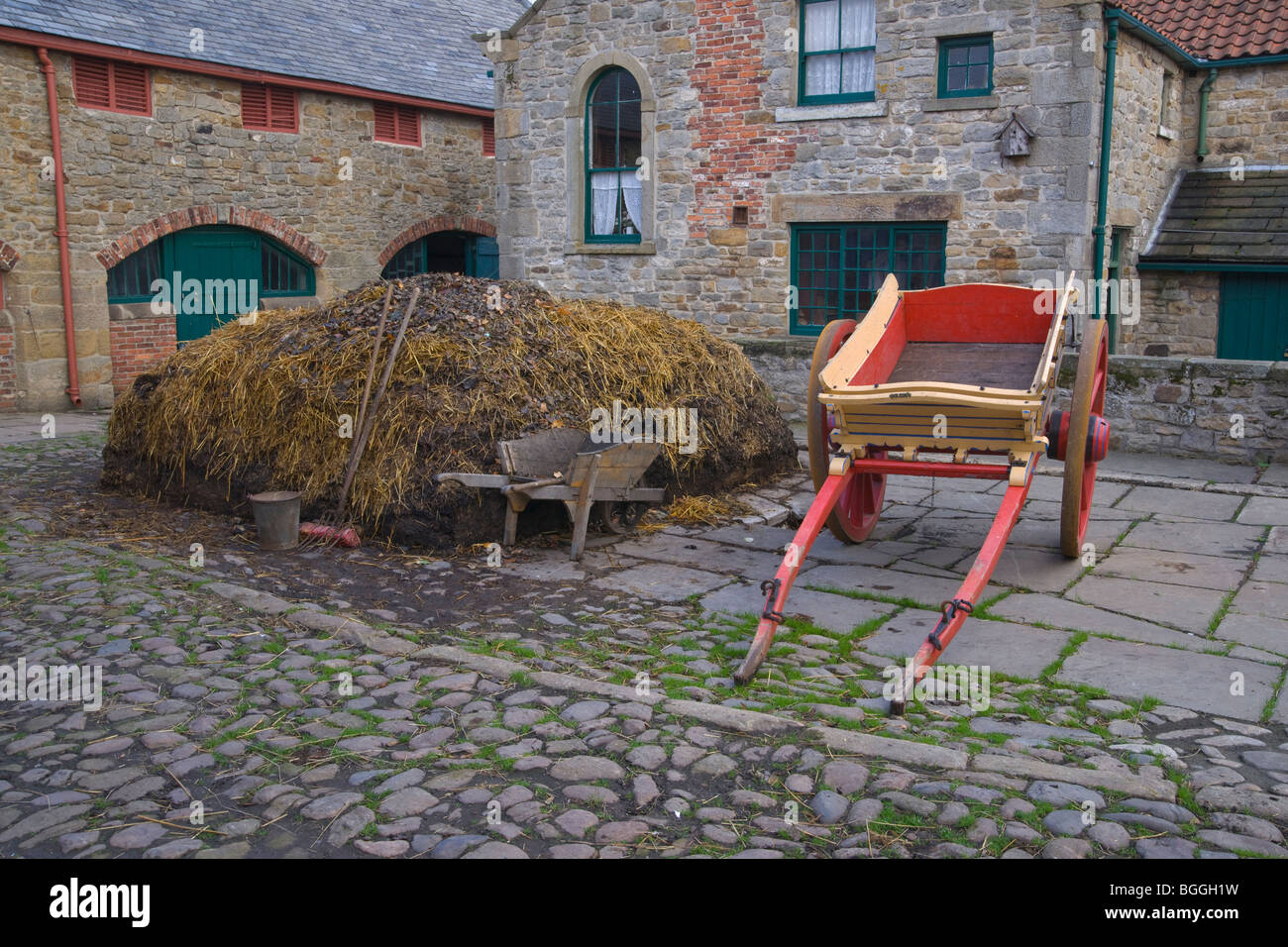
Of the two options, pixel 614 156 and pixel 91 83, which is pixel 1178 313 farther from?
pixel 91 83

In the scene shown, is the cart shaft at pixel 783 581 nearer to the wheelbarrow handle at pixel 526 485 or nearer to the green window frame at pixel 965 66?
the wheelbarrow handle at pixel 526 485

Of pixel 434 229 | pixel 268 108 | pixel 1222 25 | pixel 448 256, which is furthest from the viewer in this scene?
pixel 448 256

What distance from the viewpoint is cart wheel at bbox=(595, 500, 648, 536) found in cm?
789

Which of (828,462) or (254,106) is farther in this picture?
(254,106)

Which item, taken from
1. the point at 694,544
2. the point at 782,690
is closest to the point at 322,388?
the point at 694,544

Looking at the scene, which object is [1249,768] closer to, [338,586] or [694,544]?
[694,544]

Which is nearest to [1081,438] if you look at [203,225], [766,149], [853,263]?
[853,263]

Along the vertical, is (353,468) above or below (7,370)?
below

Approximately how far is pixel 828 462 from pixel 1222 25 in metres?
12.2

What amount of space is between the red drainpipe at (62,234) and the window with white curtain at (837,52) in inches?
365

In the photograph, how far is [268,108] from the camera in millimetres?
16984

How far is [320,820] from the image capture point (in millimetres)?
3842

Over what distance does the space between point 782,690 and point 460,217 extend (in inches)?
644

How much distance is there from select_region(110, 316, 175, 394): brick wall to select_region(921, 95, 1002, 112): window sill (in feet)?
34.3
